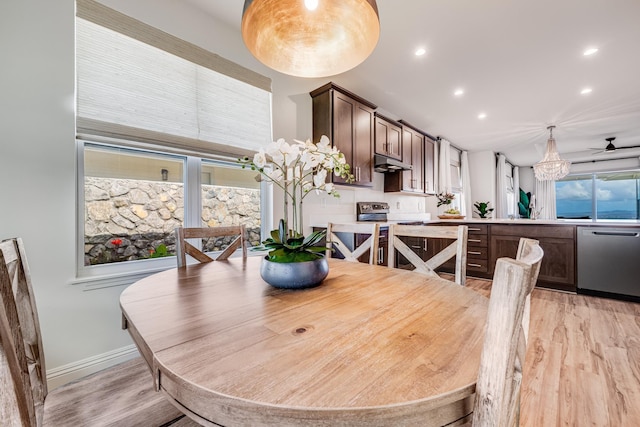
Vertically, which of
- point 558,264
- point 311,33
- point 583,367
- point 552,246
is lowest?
point 583,367

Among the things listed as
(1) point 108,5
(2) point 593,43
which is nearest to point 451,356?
(1) point 108,5

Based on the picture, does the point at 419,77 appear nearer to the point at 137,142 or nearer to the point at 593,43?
the point at 593,43

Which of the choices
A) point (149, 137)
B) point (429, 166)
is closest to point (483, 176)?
point (429, 166)

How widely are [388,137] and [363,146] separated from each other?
0.66 meters

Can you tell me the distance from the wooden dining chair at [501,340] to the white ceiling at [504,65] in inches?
90.0

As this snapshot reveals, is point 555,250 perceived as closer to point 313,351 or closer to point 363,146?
point 363,146

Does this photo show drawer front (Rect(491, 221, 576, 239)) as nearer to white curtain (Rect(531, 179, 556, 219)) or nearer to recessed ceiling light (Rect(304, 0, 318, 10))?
recessed ceiling light (Rect(304, 0, 318, 10))

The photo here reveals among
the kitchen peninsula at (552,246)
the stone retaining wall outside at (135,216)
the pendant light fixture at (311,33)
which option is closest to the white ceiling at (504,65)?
the pendant light fixture at (311,33)

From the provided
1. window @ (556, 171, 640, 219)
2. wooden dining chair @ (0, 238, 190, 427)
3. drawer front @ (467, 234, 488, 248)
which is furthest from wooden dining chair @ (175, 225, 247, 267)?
window @ (556, 171, 640, 219)

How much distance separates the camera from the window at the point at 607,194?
6844mm

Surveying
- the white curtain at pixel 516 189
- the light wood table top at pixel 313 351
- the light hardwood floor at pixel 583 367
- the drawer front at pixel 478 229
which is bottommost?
the light hardwood floor at pixel 583 367

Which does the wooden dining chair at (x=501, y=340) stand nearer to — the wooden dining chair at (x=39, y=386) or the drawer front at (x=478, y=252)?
the wooden dining chair at (x=39, y=386)

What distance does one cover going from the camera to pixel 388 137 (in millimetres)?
3605

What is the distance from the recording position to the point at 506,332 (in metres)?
0.38
